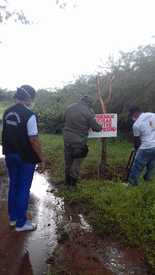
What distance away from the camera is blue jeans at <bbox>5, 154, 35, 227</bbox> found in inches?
215

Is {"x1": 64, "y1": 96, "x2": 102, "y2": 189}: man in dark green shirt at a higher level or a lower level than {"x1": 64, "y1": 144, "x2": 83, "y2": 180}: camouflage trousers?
higher

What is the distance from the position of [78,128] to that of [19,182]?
2.18m

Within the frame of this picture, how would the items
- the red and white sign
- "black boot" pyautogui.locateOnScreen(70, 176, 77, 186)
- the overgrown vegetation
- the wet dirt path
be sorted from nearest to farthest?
the wet dirt path < "black boot" pyautogui.locateOnScreen(70, 176, 77, 186) < the red and white sign < the overgrown vegetation

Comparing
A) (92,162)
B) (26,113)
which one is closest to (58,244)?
(26,113)

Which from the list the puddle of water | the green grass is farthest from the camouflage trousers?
the puddle of water

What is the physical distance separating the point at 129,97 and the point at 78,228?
29.9ft

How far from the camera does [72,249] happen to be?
16.1ft

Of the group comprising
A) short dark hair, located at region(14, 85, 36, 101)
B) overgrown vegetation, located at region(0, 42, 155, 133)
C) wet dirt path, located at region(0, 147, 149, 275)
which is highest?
overgrown vegetation, located at region(0, 42, 155, 133)

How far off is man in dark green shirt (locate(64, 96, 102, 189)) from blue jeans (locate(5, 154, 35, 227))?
1991 mm

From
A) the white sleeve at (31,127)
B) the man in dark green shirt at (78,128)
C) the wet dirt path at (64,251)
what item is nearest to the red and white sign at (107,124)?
the man in dark green shirt at (78,128)

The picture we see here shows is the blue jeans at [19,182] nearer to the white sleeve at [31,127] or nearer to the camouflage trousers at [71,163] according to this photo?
the white sleeve at [31,127]

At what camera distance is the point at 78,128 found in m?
7.39

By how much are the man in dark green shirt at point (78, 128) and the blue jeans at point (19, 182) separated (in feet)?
6.53

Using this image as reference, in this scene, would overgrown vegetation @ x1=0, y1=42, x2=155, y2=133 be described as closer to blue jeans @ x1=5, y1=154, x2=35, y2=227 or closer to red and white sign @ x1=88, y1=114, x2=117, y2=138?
red and white sign @ x1=88, y1=114, x2=117, y2=138
